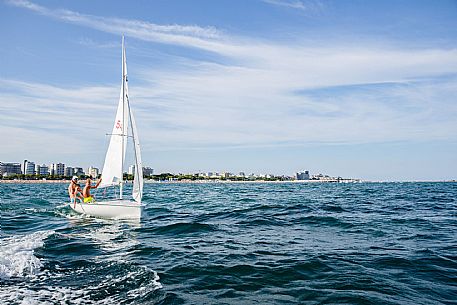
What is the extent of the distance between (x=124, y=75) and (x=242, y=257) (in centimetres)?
2063

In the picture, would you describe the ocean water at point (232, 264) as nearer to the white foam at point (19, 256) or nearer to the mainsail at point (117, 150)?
the white foam at point (19, 256)

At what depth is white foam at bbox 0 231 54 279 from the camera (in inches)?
467

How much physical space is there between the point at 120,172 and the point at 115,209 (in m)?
3.56

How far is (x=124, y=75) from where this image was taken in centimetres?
2980

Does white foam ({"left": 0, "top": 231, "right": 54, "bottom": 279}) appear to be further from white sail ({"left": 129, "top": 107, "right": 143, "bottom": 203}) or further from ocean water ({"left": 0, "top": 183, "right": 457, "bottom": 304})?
white sail ({"left": 129, "top": 107, "right": 143, "bottom": 203})

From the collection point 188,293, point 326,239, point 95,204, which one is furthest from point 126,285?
point 95,204

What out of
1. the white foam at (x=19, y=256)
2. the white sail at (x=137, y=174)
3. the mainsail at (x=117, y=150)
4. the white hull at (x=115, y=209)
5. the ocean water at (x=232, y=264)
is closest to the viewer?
the ocean water at (x=232, y=264)

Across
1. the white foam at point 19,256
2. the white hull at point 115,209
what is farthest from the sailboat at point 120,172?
the white foam at point 19,256

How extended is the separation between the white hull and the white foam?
6.82 metres

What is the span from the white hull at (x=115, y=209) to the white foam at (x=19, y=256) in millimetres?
6821

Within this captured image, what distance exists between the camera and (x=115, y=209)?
1001 inches

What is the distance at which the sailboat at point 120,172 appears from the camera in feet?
83.7

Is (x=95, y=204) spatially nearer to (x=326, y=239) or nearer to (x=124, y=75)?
(x=124, y=75)

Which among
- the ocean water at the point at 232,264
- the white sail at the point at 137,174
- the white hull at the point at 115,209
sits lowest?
the ocean water at the point at 232,264
